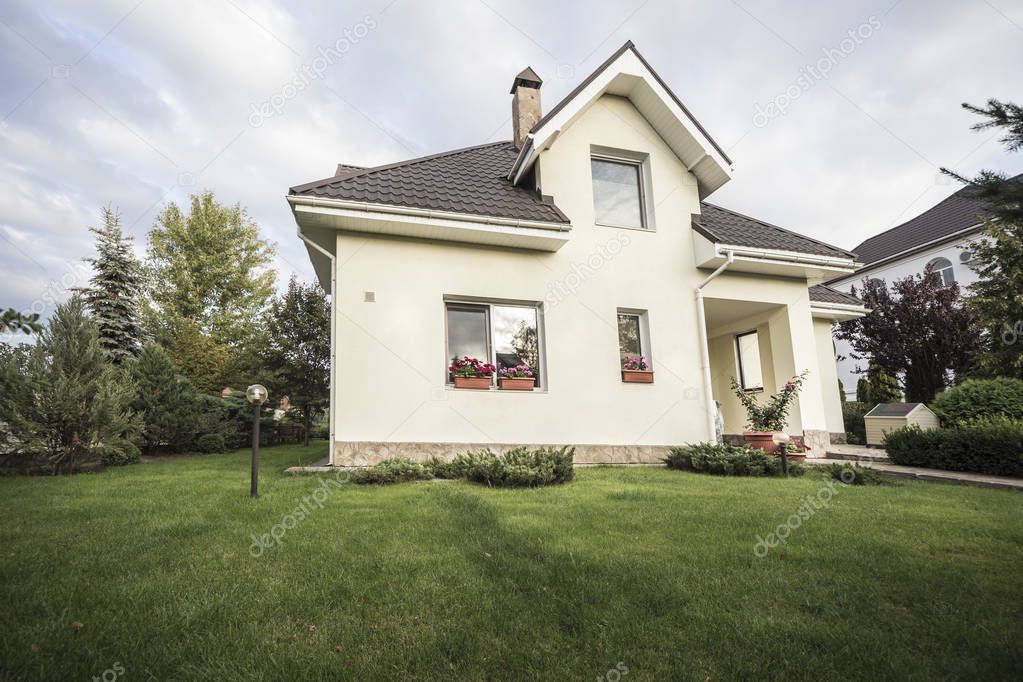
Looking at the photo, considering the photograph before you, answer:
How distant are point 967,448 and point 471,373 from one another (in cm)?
737

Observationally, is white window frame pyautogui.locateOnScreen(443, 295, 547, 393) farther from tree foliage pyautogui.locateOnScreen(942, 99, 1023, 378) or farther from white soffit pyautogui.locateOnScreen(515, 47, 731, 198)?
tree foliage pyautogui.locateOnScreen(942, 99, 1023, 378)

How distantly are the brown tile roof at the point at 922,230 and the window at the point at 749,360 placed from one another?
14.3 metres

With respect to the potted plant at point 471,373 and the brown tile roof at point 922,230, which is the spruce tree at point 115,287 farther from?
the brown tile roof at point 922,230

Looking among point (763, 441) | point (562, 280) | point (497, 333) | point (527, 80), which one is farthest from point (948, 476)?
point (527, 80)

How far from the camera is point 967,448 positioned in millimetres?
7445

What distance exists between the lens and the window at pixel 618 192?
31.8ft

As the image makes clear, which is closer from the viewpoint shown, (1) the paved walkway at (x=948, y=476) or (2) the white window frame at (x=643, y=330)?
(1) the paved walkway at (x=948, y=476)

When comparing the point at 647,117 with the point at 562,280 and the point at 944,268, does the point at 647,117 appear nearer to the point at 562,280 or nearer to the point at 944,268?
the point at 562,280

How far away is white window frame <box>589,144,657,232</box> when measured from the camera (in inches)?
384

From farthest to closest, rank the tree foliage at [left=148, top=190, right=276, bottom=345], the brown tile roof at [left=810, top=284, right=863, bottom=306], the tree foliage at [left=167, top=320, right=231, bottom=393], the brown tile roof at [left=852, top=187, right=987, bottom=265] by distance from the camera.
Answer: the tree foliage at [left=148, top=190, right=276, bottom=345] → the brown tile roof at [left=852, top=187, right=987, bottom=265] → the tree foliage at [left=167, top=320, right=231, bottom=393] → the brown tile roof at [left=810, top=284, right=863, bottom=306]

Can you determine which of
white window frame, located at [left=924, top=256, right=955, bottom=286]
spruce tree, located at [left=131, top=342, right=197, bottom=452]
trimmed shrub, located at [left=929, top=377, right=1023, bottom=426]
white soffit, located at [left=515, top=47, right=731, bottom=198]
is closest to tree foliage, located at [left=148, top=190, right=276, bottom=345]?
spruce tree, located at [left=131, top=342, right=197, bottom=452]

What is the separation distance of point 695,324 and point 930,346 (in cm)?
1159

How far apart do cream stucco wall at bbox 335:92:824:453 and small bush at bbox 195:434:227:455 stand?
19.4 ft

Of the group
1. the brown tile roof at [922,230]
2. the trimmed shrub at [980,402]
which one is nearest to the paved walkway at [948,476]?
the trimmed shrub at [980,402]
